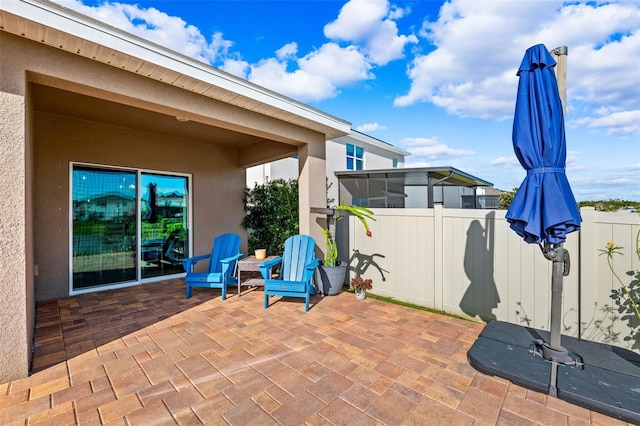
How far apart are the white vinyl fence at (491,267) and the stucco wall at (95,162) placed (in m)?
3.32

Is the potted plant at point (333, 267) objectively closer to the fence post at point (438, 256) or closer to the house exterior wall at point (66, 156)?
the house exterior wall at point (66, 156)

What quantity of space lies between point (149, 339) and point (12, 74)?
2.74 m

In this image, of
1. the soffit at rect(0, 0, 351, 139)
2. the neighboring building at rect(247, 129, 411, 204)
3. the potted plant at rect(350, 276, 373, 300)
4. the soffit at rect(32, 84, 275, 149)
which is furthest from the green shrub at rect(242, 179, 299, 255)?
the soffit at rect(0, 0, 351, 139)

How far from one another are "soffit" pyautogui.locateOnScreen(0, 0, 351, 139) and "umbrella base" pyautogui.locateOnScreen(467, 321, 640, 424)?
3792 millimetres

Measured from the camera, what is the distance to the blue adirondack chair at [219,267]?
448 centimetres

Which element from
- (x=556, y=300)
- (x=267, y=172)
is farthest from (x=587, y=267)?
(x=267, y=172)

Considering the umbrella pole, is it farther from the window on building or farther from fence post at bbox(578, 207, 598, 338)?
the window on building

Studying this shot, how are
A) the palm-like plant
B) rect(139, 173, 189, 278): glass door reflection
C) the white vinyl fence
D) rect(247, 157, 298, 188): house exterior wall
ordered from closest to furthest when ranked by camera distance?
the white vinyl fence < the palm-like plant < rect(139, 173, 189, 278): glass door reflection < rect(247, 157, 298, 188): house exterior wall

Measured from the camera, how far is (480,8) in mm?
4504

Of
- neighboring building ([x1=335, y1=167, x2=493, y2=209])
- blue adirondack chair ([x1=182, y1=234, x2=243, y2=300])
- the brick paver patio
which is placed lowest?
the brick paver patio

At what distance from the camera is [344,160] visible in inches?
498

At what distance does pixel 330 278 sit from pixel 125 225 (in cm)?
413

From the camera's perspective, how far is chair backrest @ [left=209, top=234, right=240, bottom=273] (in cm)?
507

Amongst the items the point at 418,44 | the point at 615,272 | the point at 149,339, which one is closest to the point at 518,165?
the point at 615,272
